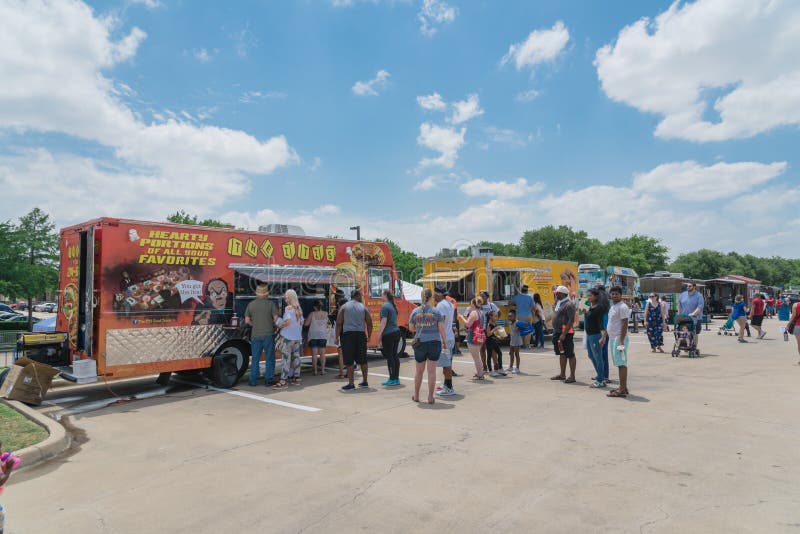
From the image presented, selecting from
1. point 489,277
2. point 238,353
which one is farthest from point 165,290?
point 489,277

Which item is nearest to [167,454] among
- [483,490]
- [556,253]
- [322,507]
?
[322,507]

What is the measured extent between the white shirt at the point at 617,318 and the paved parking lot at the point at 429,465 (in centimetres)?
107

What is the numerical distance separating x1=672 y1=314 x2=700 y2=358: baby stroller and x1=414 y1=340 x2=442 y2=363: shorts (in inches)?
343

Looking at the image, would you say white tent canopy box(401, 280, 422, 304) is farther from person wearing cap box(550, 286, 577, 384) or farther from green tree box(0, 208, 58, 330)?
green tree box(0, 208, 58, 330)

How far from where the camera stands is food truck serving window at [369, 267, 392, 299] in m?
12.4

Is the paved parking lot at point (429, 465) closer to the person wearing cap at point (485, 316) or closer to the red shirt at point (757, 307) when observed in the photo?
the person wearing cap at point (485, 316)

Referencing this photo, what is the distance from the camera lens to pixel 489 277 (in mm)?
15695

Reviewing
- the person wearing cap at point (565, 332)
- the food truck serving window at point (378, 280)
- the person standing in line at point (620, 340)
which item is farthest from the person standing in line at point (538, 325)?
the person standing in line at point (620, 340)

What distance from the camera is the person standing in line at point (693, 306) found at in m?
13.0

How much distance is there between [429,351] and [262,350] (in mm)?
3652

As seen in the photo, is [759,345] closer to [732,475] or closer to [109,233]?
[732,475]

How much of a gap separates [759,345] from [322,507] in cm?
1689

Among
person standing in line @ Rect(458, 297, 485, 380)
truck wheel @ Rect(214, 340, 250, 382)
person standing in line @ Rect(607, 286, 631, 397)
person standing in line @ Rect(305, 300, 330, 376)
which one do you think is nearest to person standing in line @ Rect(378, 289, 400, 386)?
person standing in line @ Rect(458, 297, 485, 380)

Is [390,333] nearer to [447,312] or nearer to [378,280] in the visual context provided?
[447,312]
